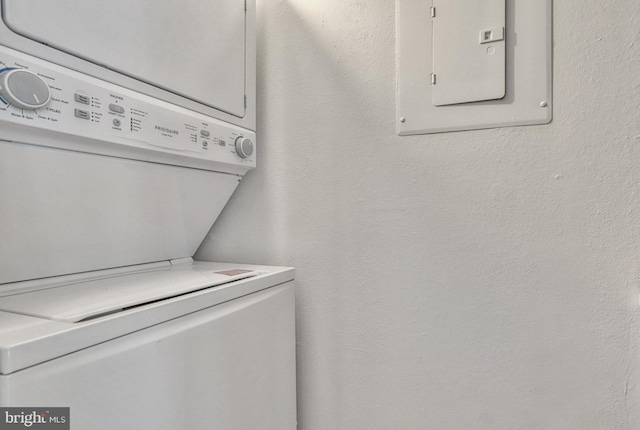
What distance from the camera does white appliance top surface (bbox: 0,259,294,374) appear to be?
1.75 feet

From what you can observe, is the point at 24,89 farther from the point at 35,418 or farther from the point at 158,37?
the point at 35,418

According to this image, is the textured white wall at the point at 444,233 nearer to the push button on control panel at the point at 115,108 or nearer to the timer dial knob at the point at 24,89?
the push button on control panel at the point at 115,108

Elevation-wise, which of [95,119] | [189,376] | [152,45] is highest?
[152,45]

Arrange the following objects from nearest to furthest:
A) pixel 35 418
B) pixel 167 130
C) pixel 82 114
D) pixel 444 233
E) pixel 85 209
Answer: pixel 35 418 < pixel 82 114 < pixel 85 209 < pixel 167 130 < pixel 444 233

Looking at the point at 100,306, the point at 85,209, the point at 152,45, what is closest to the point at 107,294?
→ the point at 100,306

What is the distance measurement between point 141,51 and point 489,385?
1.35 m

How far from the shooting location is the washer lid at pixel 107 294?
66 cm

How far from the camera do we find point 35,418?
20.8 inches

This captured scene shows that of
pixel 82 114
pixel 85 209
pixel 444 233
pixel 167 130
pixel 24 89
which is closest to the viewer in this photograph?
pixel 24 89

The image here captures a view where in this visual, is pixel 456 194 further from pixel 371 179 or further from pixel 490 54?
pixel 490 54

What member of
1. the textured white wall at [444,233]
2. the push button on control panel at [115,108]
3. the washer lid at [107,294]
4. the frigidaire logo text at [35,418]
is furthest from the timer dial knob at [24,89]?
the textured white wall at [444,233]

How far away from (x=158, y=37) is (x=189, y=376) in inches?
32.9

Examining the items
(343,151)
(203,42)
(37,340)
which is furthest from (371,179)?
(37,340)

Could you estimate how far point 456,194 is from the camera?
117cm
